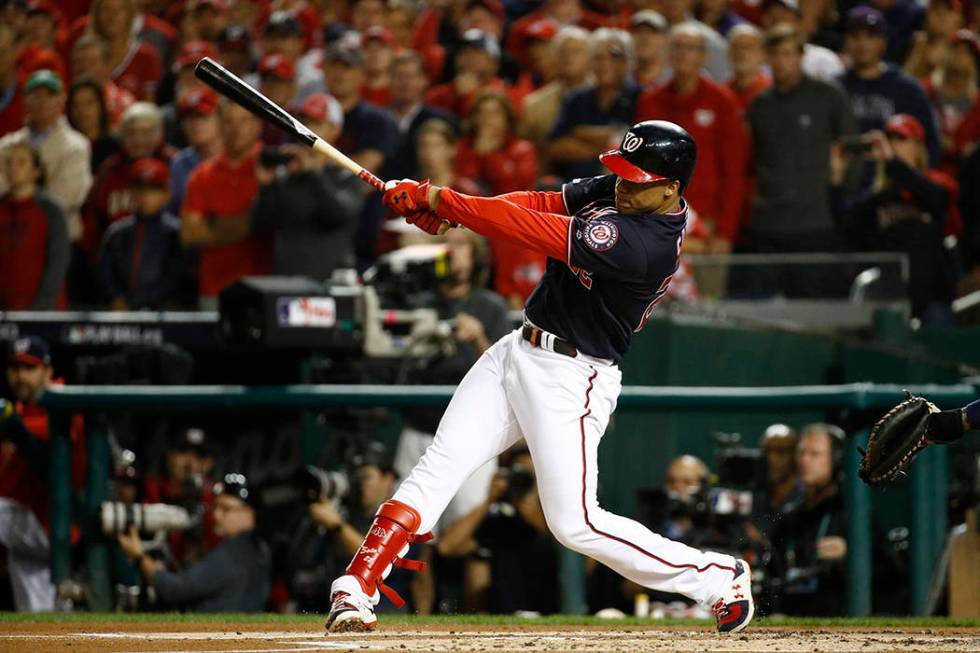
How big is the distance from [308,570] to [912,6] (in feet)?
18.9

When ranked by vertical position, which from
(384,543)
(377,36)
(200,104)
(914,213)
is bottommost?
(384,543)

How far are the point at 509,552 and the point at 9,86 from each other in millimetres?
5724

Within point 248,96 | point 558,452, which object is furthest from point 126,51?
point 558,452

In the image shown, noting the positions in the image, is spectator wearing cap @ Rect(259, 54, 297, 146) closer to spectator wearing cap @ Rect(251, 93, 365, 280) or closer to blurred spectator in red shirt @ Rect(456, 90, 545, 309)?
blurred spectator in red shirt @ Rect(456, 90, 545, 309)

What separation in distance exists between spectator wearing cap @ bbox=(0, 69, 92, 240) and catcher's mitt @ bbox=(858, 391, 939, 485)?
218 inches

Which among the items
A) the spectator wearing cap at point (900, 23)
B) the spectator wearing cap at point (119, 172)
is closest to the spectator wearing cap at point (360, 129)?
the spectator wearing cap at point (119, 172)

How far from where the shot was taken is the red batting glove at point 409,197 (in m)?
5.10

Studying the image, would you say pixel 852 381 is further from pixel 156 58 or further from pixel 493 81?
pixel 156 58

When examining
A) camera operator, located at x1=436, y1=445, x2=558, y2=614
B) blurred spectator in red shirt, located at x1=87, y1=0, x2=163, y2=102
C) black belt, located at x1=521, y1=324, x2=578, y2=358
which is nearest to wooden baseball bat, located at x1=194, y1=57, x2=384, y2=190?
black belt, located at x1=521, y1=324, x2=578, y2=358

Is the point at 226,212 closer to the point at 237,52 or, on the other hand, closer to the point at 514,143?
the point at 514,143

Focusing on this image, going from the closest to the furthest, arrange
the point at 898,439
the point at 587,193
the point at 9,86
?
the point at 587,193
the point at 898,439
the point at 9,86

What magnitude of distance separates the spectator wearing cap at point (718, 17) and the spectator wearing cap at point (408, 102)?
182 cm

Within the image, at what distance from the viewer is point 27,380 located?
773 centimetres

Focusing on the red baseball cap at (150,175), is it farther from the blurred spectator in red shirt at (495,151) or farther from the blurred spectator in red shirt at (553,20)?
the blurred spectator in red shirt at (553,20)
